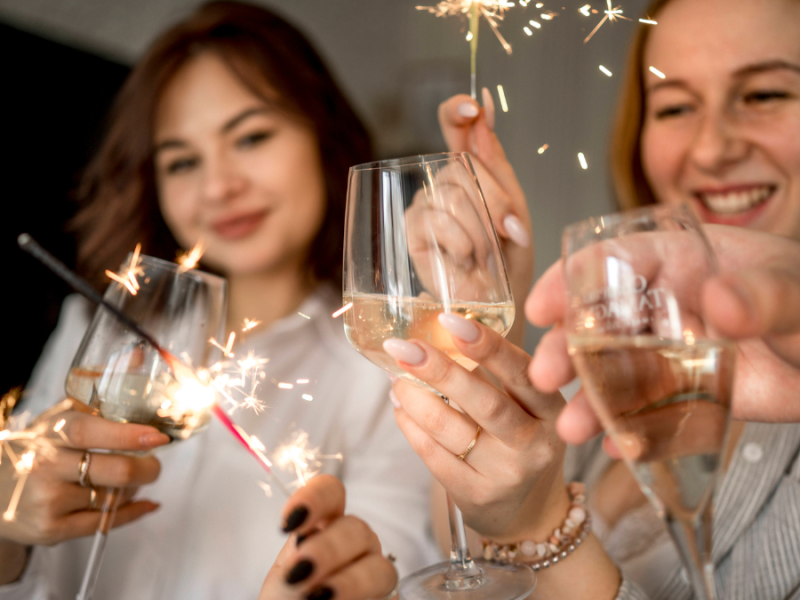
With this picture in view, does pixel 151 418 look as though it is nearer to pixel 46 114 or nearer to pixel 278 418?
pixel 278 418

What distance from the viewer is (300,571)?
0.53m

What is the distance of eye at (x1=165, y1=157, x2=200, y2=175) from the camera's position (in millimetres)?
1400

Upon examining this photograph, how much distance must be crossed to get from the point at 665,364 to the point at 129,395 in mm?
555

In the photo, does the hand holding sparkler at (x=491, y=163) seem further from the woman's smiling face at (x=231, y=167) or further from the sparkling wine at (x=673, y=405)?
the woman's smiling face at (x=231, y=167)

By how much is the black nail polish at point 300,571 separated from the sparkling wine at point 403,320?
20cm

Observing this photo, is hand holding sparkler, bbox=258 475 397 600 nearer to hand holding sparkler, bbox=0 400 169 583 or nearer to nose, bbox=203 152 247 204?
hand holding sparkler, bbox=0 400 169 583

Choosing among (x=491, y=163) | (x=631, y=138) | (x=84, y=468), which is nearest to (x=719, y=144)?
(x=631, y=138)

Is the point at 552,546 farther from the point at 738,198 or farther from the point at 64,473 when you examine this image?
the point at 738,198

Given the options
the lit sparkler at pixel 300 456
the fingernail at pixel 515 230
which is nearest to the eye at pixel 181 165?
the lit sparkler at pixel 300 456

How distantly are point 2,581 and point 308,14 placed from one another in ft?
5.64

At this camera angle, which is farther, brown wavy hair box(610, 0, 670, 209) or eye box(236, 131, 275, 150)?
eye box(236, 131, 275, 150)

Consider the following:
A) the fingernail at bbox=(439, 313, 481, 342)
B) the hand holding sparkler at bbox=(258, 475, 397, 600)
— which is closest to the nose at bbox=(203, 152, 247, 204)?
the hand holding sparkler at bbox=(258, 475, 397, 600)

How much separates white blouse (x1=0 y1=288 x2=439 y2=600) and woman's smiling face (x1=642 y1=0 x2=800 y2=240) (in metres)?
0.82

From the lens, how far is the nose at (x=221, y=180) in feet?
4.40
